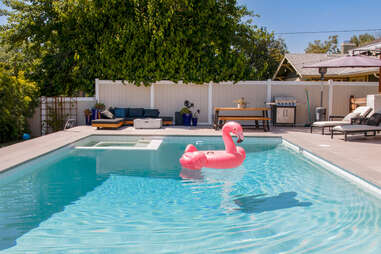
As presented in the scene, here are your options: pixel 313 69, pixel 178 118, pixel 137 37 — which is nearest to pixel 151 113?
pixel 178 118

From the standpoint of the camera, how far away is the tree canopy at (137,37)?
12.4m

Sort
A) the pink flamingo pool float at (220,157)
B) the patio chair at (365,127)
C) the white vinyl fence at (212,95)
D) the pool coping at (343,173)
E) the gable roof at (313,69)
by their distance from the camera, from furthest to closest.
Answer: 1. the gable roof at (313,69)
2. the white vinyl fence at (212,95)
3. the patio chair at (365,127)
4. the pink flamingo pool float at (220,157)
5. the pool coping at (343,173)

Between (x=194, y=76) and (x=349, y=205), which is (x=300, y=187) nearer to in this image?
(x=349, y=205)

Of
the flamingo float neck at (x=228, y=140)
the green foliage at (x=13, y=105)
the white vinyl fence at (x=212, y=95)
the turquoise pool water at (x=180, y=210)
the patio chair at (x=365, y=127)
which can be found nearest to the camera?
the turquoise pool water at (x=180, y=210)

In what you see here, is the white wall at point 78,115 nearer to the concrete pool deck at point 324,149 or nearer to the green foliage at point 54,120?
the green foliage at point 54,120

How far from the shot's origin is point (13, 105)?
10312 mm

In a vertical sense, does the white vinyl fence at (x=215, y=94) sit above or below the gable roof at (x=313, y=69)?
below

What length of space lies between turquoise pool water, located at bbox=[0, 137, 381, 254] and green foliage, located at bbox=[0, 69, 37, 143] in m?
4.28

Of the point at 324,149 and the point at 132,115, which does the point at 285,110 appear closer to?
the point at 324,149

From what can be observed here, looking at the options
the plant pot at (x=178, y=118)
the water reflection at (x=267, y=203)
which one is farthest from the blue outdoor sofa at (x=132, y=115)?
the water reflection at (x=267, y=203)

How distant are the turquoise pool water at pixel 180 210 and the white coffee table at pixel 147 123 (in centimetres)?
466

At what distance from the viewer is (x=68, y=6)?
13.2 m

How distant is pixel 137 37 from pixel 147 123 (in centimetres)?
340

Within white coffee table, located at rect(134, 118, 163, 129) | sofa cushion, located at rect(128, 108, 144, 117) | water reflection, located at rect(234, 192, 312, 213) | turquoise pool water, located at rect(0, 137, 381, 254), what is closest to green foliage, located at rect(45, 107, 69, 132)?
sofa cushion, located at rect(128, 108, 144, 117)
